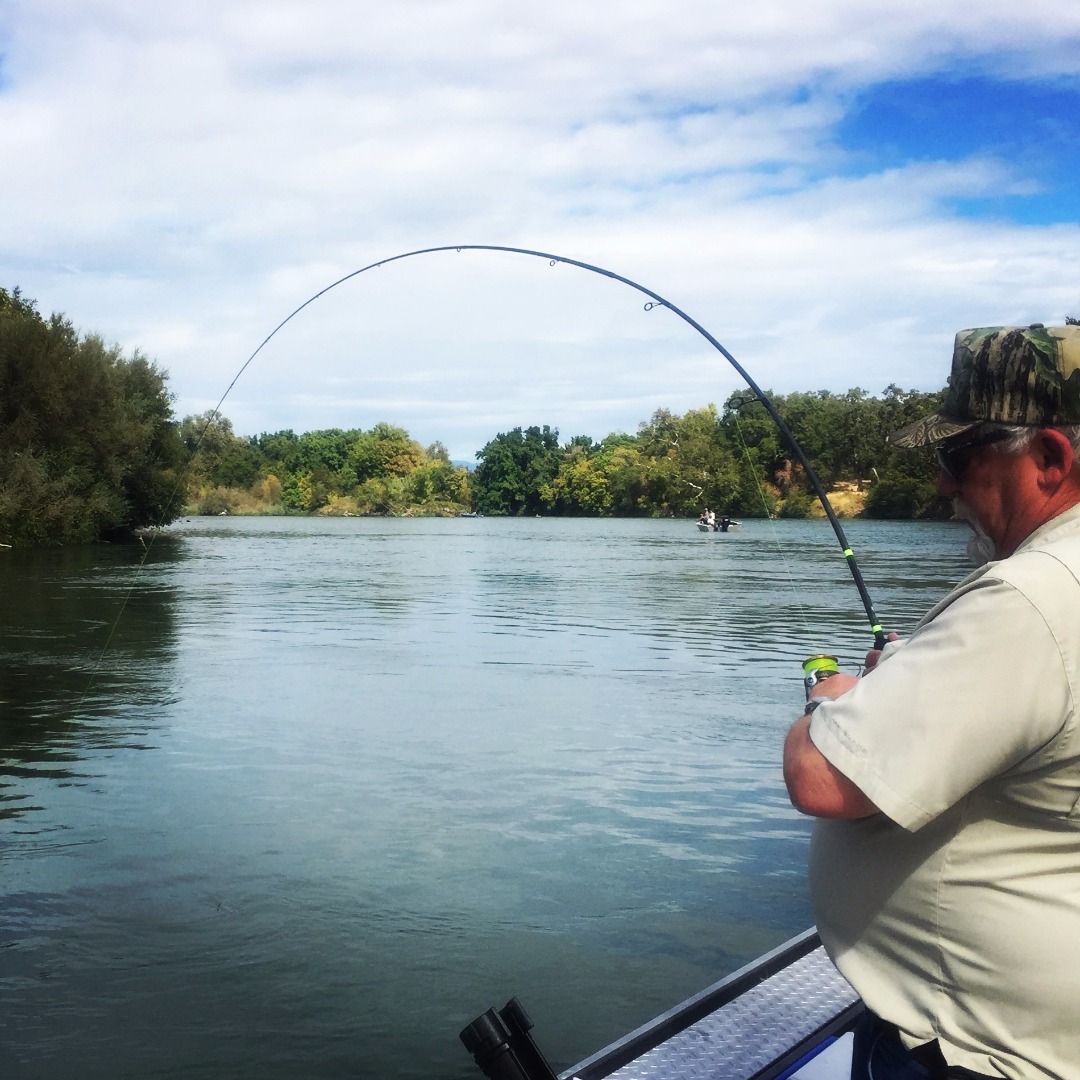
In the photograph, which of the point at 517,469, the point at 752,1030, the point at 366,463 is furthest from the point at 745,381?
the point at 366,463

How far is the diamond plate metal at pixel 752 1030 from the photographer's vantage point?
276 cm

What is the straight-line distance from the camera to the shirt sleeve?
158 centimetres

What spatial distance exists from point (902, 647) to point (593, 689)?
11.2m

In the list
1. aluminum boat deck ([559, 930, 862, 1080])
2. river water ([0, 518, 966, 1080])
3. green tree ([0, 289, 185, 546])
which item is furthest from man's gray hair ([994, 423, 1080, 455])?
green tree ([0, 289, 185, 546])

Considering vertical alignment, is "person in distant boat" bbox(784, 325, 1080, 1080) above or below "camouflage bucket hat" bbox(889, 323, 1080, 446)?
below

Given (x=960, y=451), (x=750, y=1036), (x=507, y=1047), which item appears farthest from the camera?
(x=750, y=1036)

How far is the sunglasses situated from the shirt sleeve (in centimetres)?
25

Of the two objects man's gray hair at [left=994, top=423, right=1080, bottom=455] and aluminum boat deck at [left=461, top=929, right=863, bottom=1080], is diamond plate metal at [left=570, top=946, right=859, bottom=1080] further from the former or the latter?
man's gray hair at [left=994, top=423, right=1080, bottom=455]

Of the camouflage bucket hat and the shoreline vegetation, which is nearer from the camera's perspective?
the camouflage bucket hat

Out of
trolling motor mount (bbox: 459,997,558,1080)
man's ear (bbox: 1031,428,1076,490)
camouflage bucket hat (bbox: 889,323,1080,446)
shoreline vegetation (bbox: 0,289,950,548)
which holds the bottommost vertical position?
trolling motor mount (bbox: 459,997,558,1080)

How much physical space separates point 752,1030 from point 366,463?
118 m

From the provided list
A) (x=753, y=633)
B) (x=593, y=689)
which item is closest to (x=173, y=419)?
(x=753, y=633)

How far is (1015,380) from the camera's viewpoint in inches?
68.2

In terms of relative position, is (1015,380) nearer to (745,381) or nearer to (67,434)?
(745,381)
